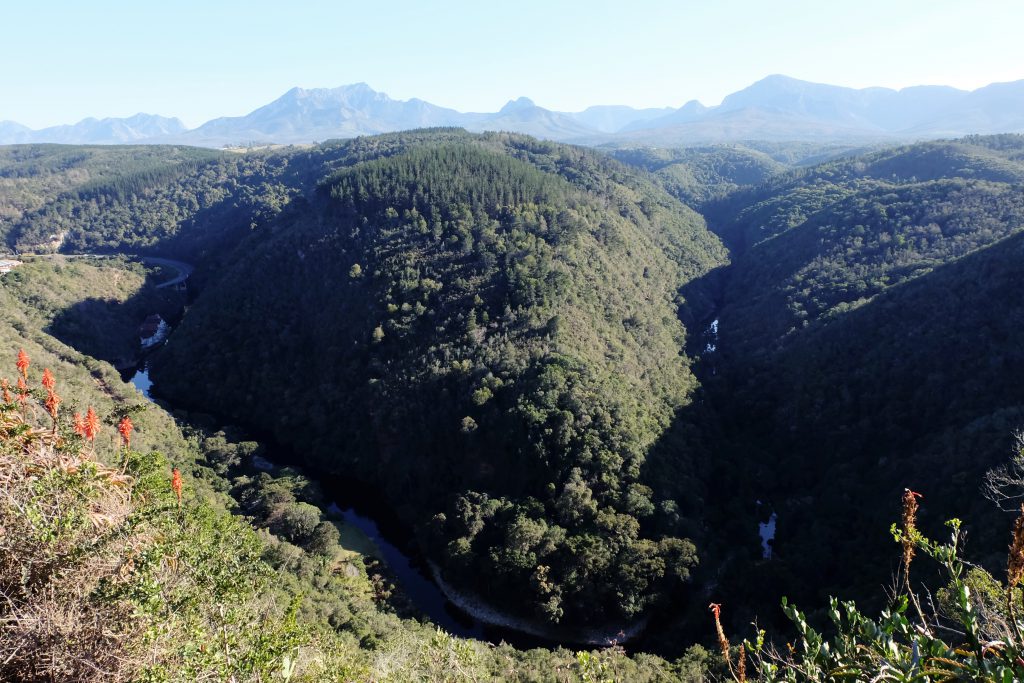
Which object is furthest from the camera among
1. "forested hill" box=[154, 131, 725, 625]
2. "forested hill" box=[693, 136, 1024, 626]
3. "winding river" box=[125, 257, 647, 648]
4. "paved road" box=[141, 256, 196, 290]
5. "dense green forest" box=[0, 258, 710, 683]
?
"paved road" box=[141, 256, 196, 290]

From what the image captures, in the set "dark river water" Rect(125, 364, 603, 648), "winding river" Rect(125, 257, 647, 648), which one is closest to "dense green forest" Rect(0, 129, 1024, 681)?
"winding river" Rect(125, 257, 647, 648)

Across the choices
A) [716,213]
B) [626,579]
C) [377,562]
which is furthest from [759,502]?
[716,213]

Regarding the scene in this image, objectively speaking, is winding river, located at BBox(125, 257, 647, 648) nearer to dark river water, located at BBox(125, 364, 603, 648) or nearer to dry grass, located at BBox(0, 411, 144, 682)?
dark river water, located at BBox(125, 364, 603, 648)

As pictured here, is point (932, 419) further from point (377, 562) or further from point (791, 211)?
point (791, 211)

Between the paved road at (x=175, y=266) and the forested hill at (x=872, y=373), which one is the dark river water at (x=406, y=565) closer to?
the forested hill at (x=872, y=373)

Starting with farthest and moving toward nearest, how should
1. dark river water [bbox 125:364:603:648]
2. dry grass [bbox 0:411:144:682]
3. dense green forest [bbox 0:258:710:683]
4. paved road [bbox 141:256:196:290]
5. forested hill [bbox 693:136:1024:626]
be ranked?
paved road [bbox 141:256:196:290], dark river water [bbox 125:364:603:648], forested hill [bbox 693:136:1024:626], dense green forest [bbox 0:258:710:683], dry grass [bbox 0:411:144:682]

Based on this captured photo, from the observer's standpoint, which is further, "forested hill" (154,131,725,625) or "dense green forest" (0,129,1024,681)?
"forested hill" (154,131,725,625)

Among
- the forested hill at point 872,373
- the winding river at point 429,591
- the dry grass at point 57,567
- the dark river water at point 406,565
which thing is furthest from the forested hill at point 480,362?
the dry grass at point 57,567
